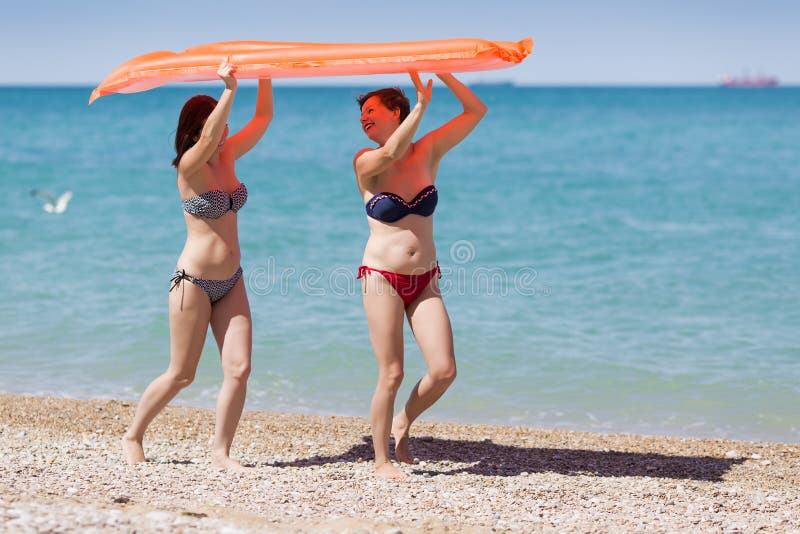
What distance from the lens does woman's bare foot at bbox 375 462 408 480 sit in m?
5.48

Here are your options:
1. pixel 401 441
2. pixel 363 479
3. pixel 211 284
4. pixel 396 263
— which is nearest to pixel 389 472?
pixel 363 479

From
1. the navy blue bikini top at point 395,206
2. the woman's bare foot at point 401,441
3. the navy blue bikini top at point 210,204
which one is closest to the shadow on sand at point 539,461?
the woman's bare foot at point 401,441

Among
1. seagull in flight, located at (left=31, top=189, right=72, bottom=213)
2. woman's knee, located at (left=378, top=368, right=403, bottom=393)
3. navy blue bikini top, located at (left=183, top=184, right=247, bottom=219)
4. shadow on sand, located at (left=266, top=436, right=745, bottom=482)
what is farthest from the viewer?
seagull in flight, located at (left=31, top=189, right=72, bottom=213)

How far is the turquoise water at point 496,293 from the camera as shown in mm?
8617

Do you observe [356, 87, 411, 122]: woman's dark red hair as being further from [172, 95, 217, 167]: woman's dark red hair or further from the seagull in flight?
the seagull in flight

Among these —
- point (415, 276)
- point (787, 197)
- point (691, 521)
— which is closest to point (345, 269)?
point (415, 276)

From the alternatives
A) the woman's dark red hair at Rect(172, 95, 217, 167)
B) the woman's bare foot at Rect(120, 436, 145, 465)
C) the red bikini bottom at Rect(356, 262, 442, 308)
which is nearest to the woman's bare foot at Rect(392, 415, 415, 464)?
the red bikini bottom at Rect(356, 262, 442, 308)

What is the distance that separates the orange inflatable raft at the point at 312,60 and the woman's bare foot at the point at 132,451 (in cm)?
195

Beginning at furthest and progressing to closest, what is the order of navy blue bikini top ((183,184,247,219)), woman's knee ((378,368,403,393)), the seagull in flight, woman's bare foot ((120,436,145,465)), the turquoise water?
the seagull in flight < the turquoise water < woman's bare foot ((120,436,145,465)) < woman's knee ((378,368,403,393)) < navy blue bikini top ((183,184,247,219))

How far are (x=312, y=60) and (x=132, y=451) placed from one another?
7.98 ft

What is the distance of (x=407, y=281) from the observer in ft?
17.9

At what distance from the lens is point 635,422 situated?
8070 millimetres

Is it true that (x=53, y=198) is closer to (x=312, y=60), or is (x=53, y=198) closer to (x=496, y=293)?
(x=496, y=293)

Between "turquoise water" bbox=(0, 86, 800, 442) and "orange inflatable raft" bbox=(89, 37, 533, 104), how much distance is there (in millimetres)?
3483
